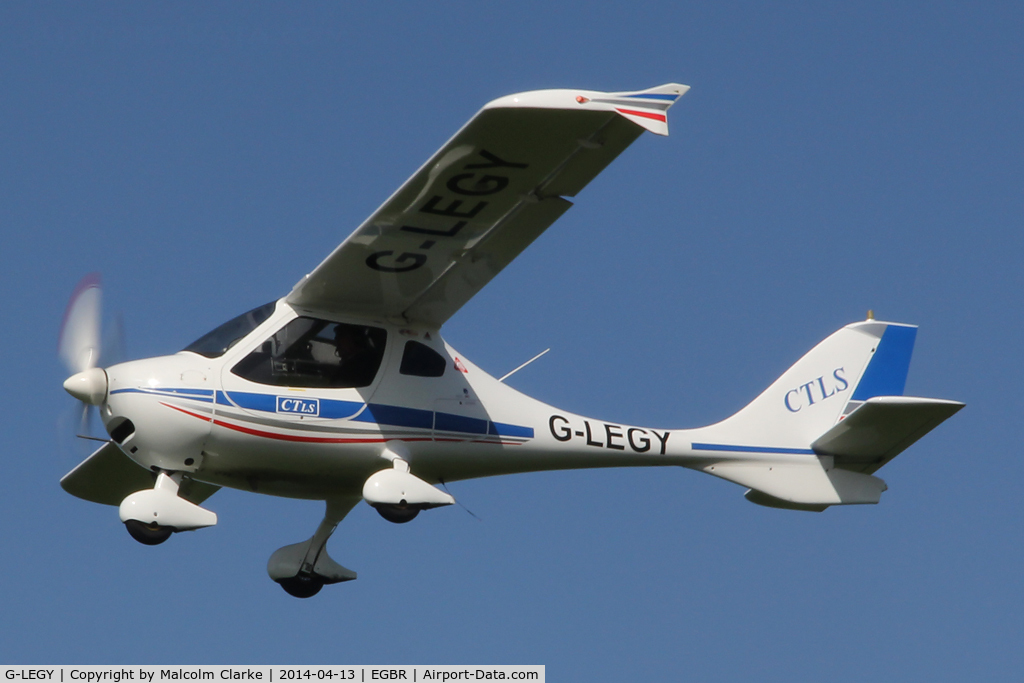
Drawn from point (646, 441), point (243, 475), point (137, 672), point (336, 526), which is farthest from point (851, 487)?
point (137, 672)

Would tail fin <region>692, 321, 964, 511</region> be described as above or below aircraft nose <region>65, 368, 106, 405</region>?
above

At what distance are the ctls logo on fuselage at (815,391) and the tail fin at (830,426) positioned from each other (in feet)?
0.04

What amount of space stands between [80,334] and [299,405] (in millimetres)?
2217

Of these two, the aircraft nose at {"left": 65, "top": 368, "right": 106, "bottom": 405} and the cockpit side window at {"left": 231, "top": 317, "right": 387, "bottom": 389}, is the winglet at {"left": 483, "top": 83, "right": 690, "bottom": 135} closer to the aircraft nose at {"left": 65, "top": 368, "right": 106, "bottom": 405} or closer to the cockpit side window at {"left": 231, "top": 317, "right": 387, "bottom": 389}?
the cockpit side window at {"left": 231, "top": 317, "right": 387, "bottom": 389}

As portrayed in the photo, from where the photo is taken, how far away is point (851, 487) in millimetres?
15273

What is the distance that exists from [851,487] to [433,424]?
5.01 m

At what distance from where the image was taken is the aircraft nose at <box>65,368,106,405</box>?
40.1ft

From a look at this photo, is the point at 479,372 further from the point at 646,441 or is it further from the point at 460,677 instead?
the point at 460,677

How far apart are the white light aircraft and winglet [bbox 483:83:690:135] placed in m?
0.01

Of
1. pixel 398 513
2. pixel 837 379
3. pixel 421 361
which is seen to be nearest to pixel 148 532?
pixel 398 513

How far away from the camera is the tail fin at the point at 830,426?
14750 millimetres

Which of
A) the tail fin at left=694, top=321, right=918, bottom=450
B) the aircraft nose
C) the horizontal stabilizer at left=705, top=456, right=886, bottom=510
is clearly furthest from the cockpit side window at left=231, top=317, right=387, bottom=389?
the tail fin at left=694, top=321, right=918, bottom=450

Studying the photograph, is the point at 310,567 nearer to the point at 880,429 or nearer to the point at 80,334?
the point at 80,334

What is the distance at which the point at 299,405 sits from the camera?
12562mm
